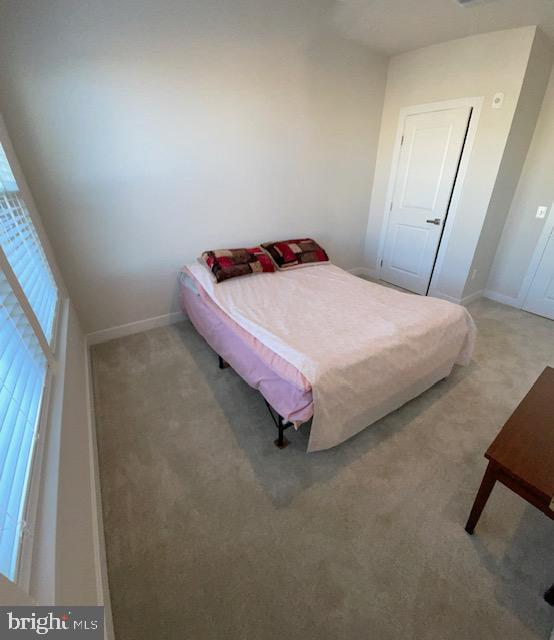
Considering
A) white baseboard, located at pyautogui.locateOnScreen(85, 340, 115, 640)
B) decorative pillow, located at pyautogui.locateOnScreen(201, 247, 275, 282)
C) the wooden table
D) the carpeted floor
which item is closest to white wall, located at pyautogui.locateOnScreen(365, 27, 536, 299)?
the carpeted floor

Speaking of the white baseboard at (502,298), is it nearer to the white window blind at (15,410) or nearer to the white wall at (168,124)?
the white wall at (168,124)

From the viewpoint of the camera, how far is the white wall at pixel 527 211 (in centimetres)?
291

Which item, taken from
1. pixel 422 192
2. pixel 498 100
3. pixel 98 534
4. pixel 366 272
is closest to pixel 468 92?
pixel 498 100

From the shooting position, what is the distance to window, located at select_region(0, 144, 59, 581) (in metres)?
0.72

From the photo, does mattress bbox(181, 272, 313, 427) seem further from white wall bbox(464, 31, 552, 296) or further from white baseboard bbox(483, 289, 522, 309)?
white baseboard bbox(483, 289, 522, 309)

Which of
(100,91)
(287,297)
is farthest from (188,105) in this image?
(287,297)

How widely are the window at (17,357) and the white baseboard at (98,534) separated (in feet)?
1.91

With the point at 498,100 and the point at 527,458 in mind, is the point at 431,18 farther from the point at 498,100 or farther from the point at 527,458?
the point at 527,458

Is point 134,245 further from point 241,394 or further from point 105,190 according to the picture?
point 241,394

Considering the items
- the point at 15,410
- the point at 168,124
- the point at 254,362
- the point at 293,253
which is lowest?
the point at 254,362

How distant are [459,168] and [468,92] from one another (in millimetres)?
633

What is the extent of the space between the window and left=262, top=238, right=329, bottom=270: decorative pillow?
1909mm

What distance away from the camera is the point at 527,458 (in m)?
1.16

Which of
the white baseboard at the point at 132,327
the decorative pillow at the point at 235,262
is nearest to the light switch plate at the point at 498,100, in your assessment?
the decorative pillow at the point at 235,262
